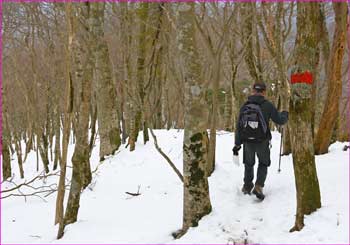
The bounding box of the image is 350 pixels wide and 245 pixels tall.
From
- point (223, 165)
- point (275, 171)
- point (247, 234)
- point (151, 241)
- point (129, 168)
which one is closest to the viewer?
point (247, 234)

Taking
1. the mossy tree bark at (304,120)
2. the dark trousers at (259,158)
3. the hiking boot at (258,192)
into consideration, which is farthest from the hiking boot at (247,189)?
the mossy tree bark at (304,120)

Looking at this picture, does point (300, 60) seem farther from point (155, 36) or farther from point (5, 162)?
point (5, 162)

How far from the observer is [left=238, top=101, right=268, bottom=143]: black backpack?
5.18m

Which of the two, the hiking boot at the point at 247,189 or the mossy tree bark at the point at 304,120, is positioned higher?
the mossy tree bark at the point at 304,120

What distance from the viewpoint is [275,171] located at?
20.8 ft

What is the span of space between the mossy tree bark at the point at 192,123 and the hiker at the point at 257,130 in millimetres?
874

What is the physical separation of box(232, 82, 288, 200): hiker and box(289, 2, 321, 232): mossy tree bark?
899 millimetres

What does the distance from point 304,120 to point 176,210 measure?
250 cm

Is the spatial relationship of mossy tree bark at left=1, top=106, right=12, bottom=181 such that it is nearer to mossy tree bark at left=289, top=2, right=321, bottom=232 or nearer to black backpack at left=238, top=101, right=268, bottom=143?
black backpack at left=238, top=101, right=268, bottom=143

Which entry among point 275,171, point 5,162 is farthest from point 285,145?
point 5,162

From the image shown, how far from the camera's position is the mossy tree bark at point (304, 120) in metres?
4.06

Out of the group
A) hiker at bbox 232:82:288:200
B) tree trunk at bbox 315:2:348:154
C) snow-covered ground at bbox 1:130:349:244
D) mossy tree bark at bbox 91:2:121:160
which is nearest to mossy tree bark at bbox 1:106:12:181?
snow-covered ground at bbox 1:130:349:244

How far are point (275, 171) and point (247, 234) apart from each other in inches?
91.4

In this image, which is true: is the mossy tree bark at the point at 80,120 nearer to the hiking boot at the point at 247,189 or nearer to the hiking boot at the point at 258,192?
the hiking boot at the point at 247,189
